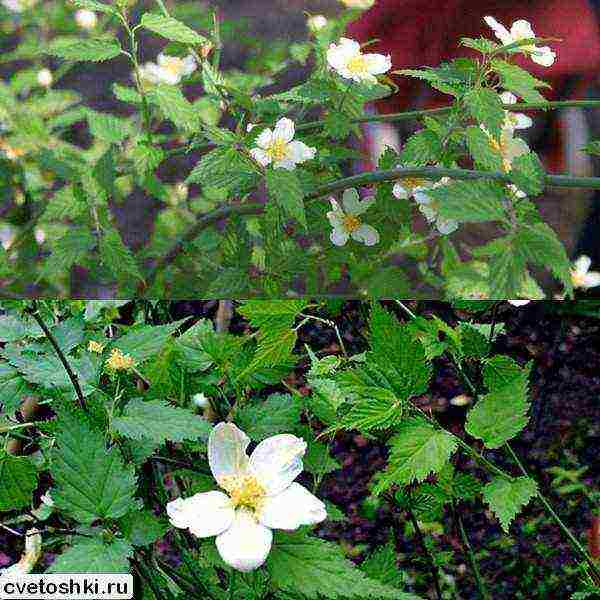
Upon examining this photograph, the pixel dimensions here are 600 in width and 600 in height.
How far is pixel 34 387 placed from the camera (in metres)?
0.69

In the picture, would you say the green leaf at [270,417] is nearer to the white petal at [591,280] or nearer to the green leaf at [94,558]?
the green leaf at [94,558]

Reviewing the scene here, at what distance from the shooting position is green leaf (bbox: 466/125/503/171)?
0.73m

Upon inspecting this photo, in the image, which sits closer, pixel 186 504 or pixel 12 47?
pixel 186 504

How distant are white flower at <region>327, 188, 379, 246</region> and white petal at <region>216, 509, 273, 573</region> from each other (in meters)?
0.34

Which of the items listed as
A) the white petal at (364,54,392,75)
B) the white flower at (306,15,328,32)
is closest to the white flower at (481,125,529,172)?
the white petal at (364,54,392,75)

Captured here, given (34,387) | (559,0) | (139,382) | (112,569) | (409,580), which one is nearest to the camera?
(112,569)

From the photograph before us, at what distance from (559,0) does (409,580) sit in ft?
2.29

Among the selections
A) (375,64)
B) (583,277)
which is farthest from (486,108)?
(583,277)

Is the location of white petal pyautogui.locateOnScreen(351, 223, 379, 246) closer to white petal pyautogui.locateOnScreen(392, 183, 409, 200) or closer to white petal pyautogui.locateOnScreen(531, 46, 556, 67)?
white petal pyautogui.locateOnScreen(392, 183, 409, 200)

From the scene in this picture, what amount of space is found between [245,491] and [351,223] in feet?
1.10

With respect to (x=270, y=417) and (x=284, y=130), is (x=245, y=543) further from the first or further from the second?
(x=284, y=130)

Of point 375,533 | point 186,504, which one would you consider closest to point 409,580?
point 375,533

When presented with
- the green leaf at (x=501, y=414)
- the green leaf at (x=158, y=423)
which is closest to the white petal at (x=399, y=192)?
the green leaf at (x=501, y=414)

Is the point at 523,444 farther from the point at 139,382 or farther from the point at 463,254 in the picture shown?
the point at 139,382
